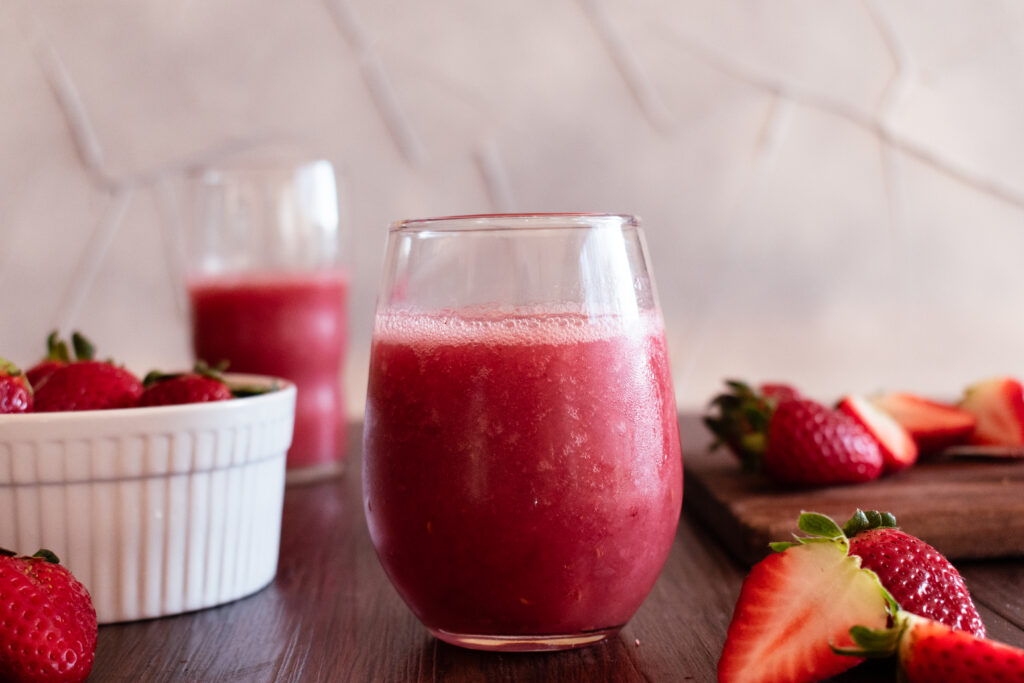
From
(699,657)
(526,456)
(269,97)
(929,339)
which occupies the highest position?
(269,97)

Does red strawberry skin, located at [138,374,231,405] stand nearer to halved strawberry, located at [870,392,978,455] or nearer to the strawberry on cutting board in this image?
the strawberry on cutting board

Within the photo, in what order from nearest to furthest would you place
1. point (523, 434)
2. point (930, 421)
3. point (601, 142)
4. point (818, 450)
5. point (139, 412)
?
point (523, 434), point (139, 412), point (818, 450), point (930, 421), point (601, 142)

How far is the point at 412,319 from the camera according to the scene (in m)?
0.64

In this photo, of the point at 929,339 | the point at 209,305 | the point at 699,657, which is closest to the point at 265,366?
the point at 209,305

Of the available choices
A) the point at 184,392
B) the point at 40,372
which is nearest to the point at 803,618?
the point at 184,392

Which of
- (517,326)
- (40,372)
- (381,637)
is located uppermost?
(517,326)

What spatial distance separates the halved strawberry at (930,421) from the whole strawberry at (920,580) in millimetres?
597

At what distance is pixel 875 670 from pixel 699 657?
0.10 m

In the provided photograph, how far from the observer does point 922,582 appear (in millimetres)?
583

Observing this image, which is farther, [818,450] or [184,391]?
[818,450]

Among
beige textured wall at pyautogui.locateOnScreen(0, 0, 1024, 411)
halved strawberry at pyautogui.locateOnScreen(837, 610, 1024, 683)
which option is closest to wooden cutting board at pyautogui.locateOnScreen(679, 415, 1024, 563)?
halved strawberry at pyautogui.locateOnScreen(837, 610, 1024, 683)

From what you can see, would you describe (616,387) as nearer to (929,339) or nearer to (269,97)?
(269,97)

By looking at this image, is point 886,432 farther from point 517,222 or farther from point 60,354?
point 60,354

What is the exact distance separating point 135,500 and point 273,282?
58 centimetres
